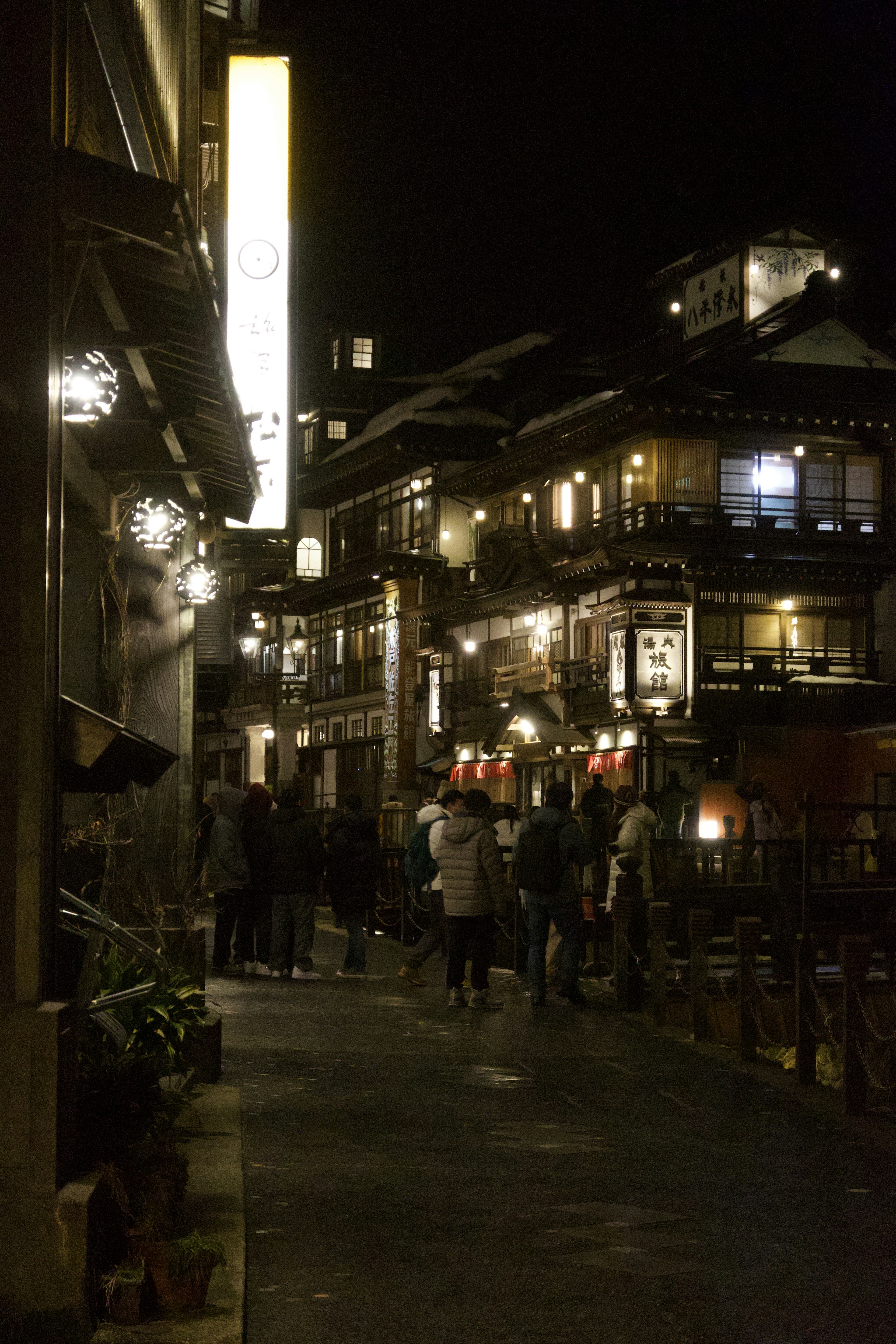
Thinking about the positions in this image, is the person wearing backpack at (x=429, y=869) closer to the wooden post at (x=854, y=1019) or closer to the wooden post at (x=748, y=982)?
the wooden post at (x=748, y=982)

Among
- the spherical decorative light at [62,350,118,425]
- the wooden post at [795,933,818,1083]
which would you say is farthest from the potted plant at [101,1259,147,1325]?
the wooden post at [795,933,818,1083]

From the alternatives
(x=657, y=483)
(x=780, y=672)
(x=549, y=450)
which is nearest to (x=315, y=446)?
(x=549, y=450)

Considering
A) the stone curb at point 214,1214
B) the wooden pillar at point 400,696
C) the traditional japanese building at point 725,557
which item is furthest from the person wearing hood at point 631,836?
the wooden pillar at point 400,696

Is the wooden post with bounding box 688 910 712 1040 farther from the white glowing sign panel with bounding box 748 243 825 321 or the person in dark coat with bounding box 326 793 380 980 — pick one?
the white glowing sign panel with bounding box 748 243 825 321

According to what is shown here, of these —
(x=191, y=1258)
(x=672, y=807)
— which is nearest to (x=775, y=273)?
(x=672, y=807)

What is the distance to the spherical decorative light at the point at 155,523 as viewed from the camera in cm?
1102

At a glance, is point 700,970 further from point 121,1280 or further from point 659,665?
point 659,665

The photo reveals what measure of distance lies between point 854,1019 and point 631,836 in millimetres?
6600

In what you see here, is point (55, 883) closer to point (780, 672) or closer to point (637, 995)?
point (637, 995)

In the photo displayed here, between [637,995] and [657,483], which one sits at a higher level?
[657,483]

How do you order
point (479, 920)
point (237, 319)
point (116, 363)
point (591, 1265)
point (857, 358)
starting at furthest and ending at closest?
point (857, 358), point (237, 319), point (479, 920), point (116, 363), point (591, 1265)

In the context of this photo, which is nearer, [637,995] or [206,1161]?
[206,1161]

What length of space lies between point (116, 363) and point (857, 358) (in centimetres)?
3195

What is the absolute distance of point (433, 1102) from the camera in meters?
9.14
